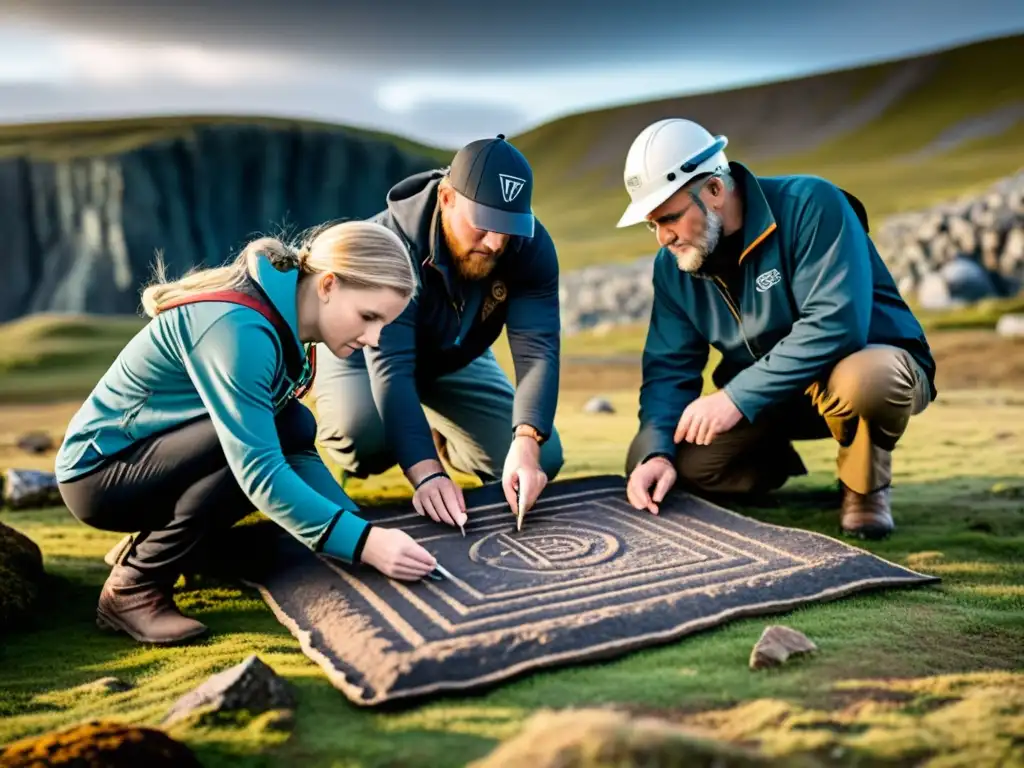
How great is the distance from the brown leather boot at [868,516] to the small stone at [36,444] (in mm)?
5583

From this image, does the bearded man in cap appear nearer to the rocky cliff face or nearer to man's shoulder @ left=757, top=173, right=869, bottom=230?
man's shoulder @ left=757, top=173, right=869, bottom=230

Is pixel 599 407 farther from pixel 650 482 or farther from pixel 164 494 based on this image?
pixel 164 494

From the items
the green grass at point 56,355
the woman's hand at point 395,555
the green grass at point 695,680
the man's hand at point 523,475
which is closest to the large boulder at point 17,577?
the green grass at point 695,680

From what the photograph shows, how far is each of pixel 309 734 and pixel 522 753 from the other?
1.95 ft

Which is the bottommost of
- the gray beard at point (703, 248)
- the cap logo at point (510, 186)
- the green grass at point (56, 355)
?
the green grass at point (56, 355)

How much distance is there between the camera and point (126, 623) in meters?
2.43

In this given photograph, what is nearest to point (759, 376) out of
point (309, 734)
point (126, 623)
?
point (309, 734)

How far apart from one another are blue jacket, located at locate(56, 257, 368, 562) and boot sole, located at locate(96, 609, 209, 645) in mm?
421

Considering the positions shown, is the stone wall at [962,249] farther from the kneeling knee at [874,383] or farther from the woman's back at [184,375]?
the woman's back at [184,375]

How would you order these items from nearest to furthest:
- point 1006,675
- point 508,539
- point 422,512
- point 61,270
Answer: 1. point 1006,675
2. point 508,539
3. point 422,512
4. point 61,270

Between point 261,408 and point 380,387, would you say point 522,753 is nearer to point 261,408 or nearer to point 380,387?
point 261,408

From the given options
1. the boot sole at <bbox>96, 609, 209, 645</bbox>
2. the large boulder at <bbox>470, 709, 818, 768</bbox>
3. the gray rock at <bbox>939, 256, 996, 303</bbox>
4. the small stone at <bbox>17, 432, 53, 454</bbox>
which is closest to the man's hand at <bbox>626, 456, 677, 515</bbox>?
the boot sole at <bbox>96, 609, 209, 645</bbox>

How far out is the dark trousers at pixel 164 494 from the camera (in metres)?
2.37

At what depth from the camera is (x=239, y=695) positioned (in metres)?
1.80
